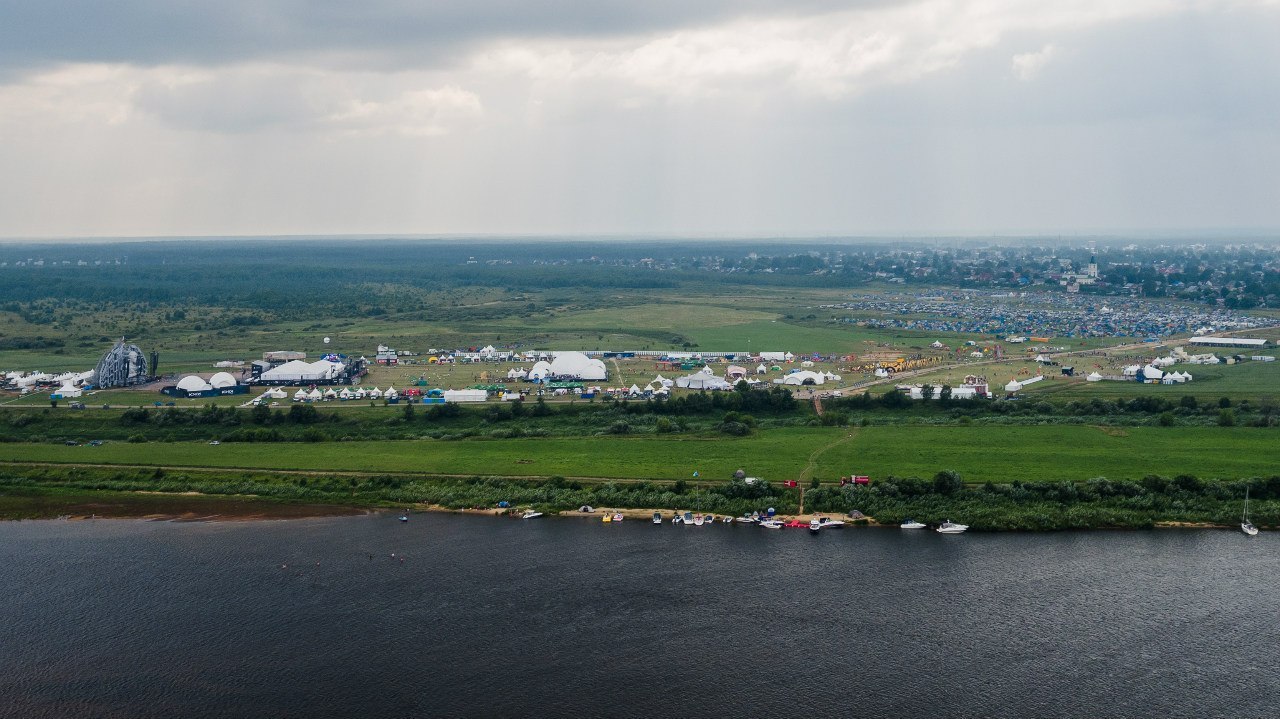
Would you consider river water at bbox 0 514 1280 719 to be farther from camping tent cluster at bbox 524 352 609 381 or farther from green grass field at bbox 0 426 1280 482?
camping tent cluster at bbox 524 352 609 381

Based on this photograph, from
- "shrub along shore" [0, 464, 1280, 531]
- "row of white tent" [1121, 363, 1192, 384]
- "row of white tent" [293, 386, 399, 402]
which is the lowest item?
"shrub along shore" [0, 464, 1280, 531]

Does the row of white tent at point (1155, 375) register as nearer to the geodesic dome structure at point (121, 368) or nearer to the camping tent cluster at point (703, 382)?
the camping tent cluster at point (703, 382)

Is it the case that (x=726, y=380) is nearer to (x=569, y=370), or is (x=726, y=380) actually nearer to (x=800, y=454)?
(x=569, y=370)

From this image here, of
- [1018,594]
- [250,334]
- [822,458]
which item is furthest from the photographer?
[250,334]

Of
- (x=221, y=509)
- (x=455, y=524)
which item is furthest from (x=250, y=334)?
(x=455, y=524)

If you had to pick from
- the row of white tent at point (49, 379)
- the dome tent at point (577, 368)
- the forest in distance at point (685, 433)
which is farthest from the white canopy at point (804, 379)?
the row of white tent at point (49, 379)

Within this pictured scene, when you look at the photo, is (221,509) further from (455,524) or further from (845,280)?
(845,280)

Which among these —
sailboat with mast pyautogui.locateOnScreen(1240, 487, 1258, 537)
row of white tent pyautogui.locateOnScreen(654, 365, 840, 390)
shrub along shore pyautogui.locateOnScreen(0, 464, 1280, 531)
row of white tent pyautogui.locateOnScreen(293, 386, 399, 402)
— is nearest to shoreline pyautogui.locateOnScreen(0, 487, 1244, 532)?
shrub along shore pyautogui.locateOnScreen(0, 464, 1280, 531)
